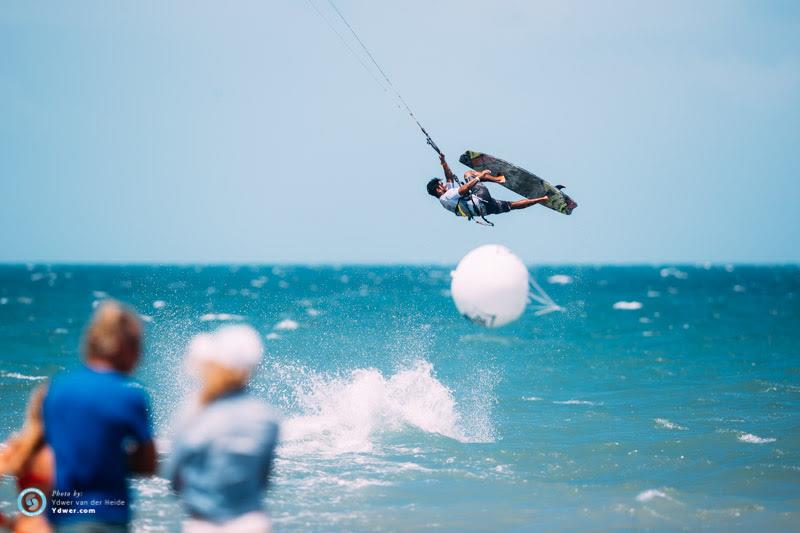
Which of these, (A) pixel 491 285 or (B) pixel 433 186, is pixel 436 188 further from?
(A) pixel 491 285

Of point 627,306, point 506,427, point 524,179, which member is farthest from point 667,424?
point 627,306

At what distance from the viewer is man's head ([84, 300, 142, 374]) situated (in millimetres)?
3887

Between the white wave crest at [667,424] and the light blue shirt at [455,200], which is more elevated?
the light blue shirt at [455,200]

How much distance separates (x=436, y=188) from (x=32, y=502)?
6999 mm

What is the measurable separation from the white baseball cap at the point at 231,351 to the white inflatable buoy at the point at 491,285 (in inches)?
145

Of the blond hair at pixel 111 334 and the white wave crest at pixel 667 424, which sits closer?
the blond hair at pixel 111 334

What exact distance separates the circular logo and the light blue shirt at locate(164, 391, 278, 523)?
2.90 feet

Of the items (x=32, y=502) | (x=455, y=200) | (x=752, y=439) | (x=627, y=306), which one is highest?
(x=627, y=306)

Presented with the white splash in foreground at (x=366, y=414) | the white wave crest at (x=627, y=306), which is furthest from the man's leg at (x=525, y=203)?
the white wave crest at (x=627, y=306)

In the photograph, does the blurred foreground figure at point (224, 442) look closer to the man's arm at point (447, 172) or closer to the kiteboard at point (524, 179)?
the man's arm at point (447, 172)

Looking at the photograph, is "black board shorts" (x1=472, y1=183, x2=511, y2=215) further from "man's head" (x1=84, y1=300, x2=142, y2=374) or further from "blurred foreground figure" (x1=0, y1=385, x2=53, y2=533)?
"blurred foreground figure" (x1=0, y1=385, x2=53, y2=533)

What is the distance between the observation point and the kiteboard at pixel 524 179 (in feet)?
39.1

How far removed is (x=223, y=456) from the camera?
379 centimetres

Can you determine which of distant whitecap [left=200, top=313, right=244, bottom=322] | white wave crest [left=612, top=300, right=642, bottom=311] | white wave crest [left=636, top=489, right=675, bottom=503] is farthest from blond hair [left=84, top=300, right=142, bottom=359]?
white wave crest [left=612, top=300, right=642, bottom=311]
